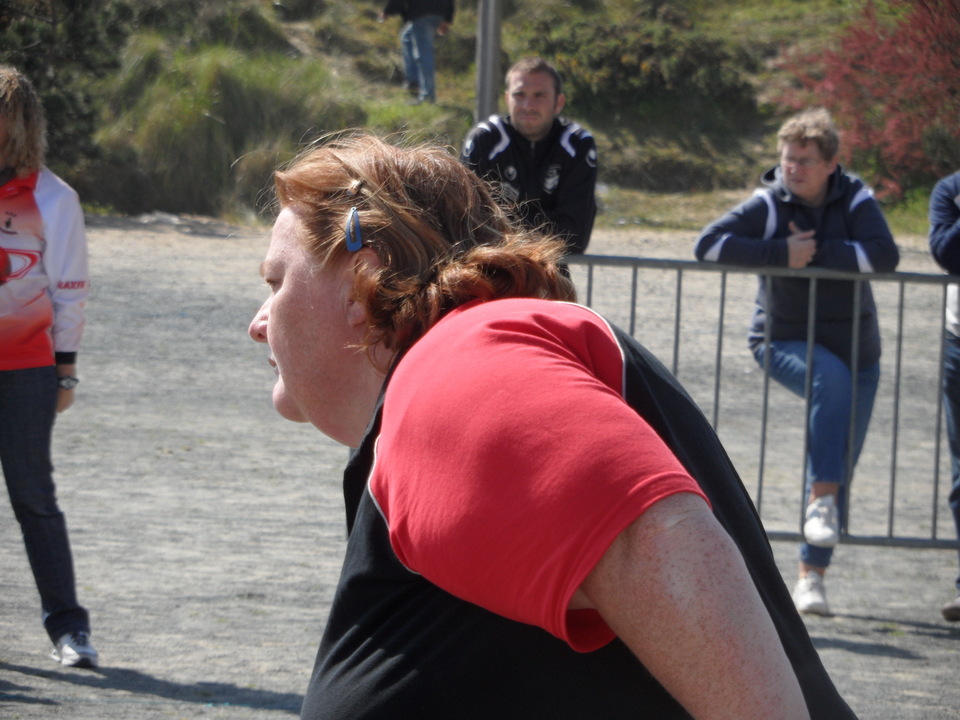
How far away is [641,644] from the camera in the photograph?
3.28ft

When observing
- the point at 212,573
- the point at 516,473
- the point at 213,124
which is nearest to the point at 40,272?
the point at 212,573

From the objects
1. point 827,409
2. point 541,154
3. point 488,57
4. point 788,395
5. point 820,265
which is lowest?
point 788,395

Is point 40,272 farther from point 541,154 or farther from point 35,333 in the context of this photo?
point 541,154

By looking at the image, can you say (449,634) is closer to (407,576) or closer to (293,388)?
(407,576)

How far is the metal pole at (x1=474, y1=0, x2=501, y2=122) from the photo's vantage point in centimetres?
611

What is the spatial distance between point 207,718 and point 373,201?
2.54 meters

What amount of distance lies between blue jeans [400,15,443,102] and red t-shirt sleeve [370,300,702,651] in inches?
691

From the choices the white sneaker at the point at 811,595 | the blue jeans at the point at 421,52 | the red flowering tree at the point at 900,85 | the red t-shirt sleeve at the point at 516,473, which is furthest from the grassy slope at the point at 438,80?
the red t-shirt sleeve at the point at 516,473

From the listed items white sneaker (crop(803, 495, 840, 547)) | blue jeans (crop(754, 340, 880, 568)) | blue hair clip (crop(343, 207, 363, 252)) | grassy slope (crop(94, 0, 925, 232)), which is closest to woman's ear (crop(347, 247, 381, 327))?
blue hair clip (crop(343, 207, 363, 252))

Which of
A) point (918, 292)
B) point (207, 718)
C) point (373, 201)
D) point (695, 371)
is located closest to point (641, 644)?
point (373, 201)

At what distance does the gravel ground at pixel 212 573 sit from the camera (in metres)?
3.66

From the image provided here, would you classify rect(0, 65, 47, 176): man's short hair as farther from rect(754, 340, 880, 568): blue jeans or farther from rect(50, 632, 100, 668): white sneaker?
rect(754, 340, 880, 568): blue jeans

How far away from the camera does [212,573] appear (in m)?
4.53

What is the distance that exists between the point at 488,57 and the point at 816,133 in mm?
2070
